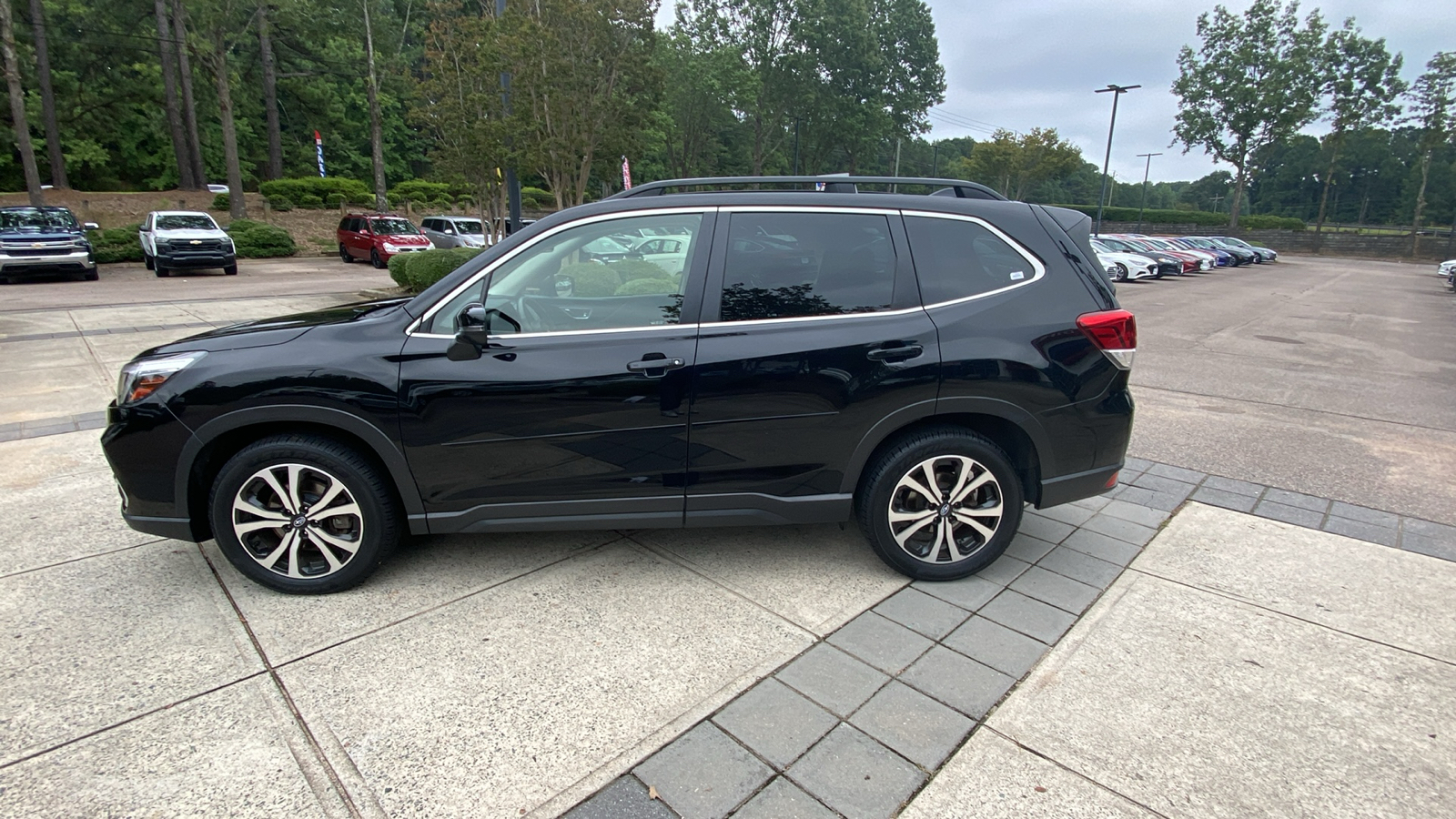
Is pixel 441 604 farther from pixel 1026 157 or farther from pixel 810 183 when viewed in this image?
pixel 1026 157

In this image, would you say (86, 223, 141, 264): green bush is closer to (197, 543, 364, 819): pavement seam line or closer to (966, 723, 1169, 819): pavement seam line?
(197, 543, 364, 819): pavement seam line

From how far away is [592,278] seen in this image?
3.28 meters

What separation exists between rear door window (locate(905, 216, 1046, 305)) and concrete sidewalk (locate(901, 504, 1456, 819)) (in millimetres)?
Answer: 1537

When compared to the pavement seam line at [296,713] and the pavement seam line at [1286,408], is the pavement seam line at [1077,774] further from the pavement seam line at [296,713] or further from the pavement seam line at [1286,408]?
the pavement seam line at [1286,408]

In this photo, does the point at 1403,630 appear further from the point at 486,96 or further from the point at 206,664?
the point at 486,96

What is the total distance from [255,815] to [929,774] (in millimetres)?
1985

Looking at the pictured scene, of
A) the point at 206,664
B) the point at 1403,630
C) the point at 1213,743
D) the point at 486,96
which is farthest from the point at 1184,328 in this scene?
the point at 206,664

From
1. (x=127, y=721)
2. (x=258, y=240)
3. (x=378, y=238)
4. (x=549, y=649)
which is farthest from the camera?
(x=258, y=240)

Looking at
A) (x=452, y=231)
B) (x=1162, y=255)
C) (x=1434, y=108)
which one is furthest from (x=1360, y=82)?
(x=452, y=231)

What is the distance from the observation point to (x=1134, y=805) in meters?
2.19

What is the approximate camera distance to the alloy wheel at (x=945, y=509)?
3369 millimetres

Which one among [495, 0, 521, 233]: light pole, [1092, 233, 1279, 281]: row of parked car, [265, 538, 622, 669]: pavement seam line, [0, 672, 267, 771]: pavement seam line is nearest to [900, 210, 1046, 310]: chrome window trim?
[265, 538, 622, 669]: pavement seam line

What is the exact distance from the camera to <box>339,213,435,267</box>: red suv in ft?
73.7

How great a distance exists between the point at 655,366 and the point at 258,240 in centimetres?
2820
